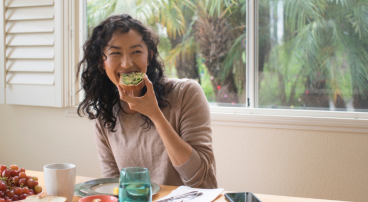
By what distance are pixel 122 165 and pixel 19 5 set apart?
5.67ft

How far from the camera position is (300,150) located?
6.71ft

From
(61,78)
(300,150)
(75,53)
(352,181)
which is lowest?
(352,181)

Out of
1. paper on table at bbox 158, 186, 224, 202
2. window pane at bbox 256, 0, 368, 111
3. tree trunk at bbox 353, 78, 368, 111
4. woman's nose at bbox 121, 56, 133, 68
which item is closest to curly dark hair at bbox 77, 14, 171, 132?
woman's nose at bbox 121, 56, 133, 68

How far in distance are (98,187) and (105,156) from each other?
45 cm

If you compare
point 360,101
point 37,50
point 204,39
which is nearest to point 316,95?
point 360,101

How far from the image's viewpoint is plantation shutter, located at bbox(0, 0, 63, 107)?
2475 mm

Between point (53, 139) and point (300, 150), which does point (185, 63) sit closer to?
point (300, 150)

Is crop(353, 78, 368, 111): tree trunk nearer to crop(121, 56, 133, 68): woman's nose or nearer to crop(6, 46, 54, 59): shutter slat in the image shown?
crop(121, 56, 133, 68): woman's nose

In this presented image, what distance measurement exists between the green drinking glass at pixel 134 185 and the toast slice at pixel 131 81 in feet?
2.00

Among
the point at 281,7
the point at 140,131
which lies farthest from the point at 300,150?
the point at 140,131

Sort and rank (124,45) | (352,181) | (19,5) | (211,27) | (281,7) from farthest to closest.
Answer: (19,5), (211,27), (281,7), (352,181), (124,45)

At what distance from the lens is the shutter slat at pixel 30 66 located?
98.3 inches

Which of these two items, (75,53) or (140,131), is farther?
(75,53)

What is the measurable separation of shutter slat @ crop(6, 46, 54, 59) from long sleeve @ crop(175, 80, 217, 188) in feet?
4.68
